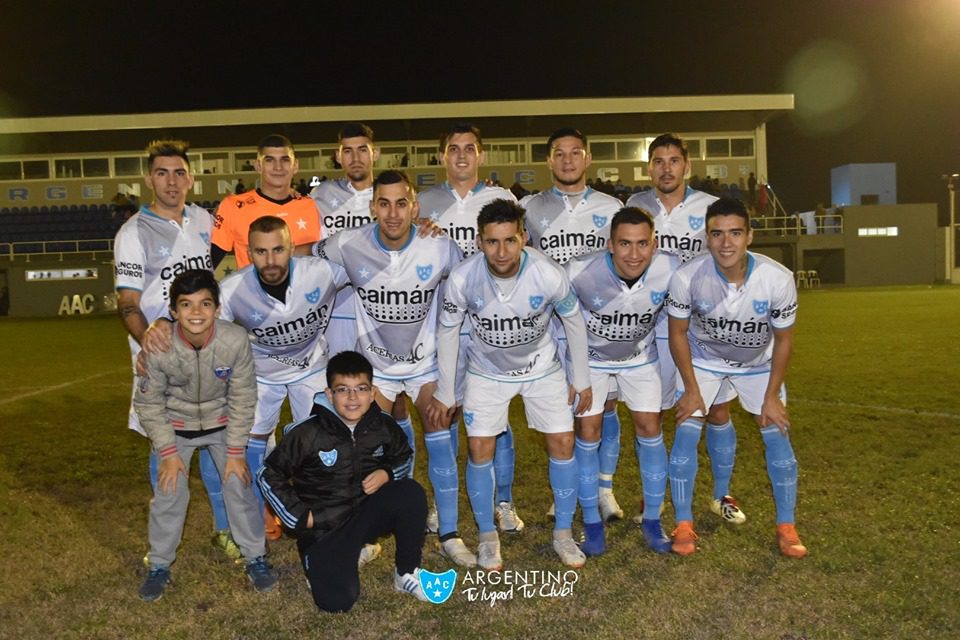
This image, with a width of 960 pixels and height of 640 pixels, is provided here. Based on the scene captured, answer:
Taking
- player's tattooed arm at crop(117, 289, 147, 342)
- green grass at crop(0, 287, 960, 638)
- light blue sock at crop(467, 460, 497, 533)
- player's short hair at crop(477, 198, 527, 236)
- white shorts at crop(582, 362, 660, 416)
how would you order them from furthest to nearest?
white shorts at crop(582, 362, 660, 416)
player's tattooed arm at crop(117, 289, 147, 342)
light blue sock at crop(467, 460, 497, 533)
player's short hair at crop(477, 198, 527, 236)
green grass at crop(0, 287, 960, 638)

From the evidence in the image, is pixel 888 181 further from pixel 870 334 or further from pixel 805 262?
pixel 870 334

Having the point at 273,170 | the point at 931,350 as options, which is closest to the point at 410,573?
the point at 273,170

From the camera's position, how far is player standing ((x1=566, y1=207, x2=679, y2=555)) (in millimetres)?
3875

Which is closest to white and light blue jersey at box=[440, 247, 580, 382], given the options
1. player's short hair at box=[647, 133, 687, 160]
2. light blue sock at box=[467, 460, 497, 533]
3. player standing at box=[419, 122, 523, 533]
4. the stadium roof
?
light blue sock at box=[467, 460, 497, 533]

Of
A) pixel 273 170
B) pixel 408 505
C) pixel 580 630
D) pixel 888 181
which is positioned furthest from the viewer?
pixel 888 181

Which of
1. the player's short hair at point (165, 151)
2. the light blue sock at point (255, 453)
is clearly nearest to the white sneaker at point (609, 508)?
the light blue sock at point (255, 453)

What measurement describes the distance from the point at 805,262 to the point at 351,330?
29.7m

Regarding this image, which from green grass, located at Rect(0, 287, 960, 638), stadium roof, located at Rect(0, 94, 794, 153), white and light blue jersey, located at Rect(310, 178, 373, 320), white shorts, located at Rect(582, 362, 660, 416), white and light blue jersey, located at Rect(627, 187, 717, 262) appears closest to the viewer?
green grass, located at Rect(0, 287, 960, 638)

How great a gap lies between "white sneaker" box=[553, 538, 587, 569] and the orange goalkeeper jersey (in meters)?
2.26

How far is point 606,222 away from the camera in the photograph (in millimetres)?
4531

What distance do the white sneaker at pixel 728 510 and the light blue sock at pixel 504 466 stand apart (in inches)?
46.5

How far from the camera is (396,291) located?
405 centimetres

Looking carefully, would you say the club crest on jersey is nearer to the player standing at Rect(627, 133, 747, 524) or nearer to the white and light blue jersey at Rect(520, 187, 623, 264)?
the white and light blue jersey at Rect(520, 187, 623, 264)

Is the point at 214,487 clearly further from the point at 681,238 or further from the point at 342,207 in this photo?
the point at 681,238
